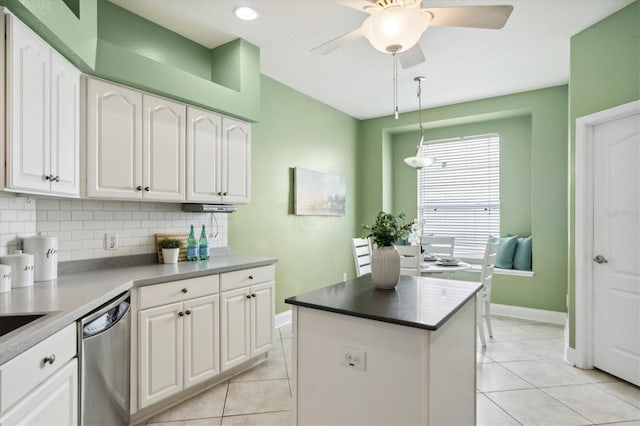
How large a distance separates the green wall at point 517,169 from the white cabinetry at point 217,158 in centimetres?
287

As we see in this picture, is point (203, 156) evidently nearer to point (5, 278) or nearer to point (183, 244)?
point (183, 244)

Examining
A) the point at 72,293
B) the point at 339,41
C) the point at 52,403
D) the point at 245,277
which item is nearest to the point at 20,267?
the point at 72,293

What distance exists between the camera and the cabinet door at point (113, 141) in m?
2.26

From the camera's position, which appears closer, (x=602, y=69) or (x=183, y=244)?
(x=602, y=69)

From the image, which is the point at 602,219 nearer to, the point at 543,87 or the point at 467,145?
the point at 543,87

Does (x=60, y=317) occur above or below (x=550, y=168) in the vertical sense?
below

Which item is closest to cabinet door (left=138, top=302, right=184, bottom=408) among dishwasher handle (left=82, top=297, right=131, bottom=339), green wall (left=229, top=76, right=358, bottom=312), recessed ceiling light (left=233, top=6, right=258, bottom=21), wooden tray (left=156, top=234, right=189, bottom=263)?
dishwasher handle (left=82, top=297, right=131, bottom=339)

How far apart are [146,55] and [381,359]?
2.80 meters

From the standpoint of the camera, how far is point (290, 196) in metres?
4.29

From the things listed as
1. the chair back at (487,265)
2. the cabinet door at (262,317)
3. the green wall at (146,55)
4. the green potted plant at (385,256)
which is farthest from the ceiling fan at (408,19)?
the chair back at (487,265)

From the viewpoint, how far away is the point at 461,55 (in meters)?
3.43

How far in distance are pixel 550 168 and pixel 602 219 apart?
1.62m

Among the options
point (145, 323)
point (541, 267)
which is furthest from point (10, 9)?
point (541, 267)

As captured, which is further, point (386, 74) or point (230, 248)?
point (386, 74)
